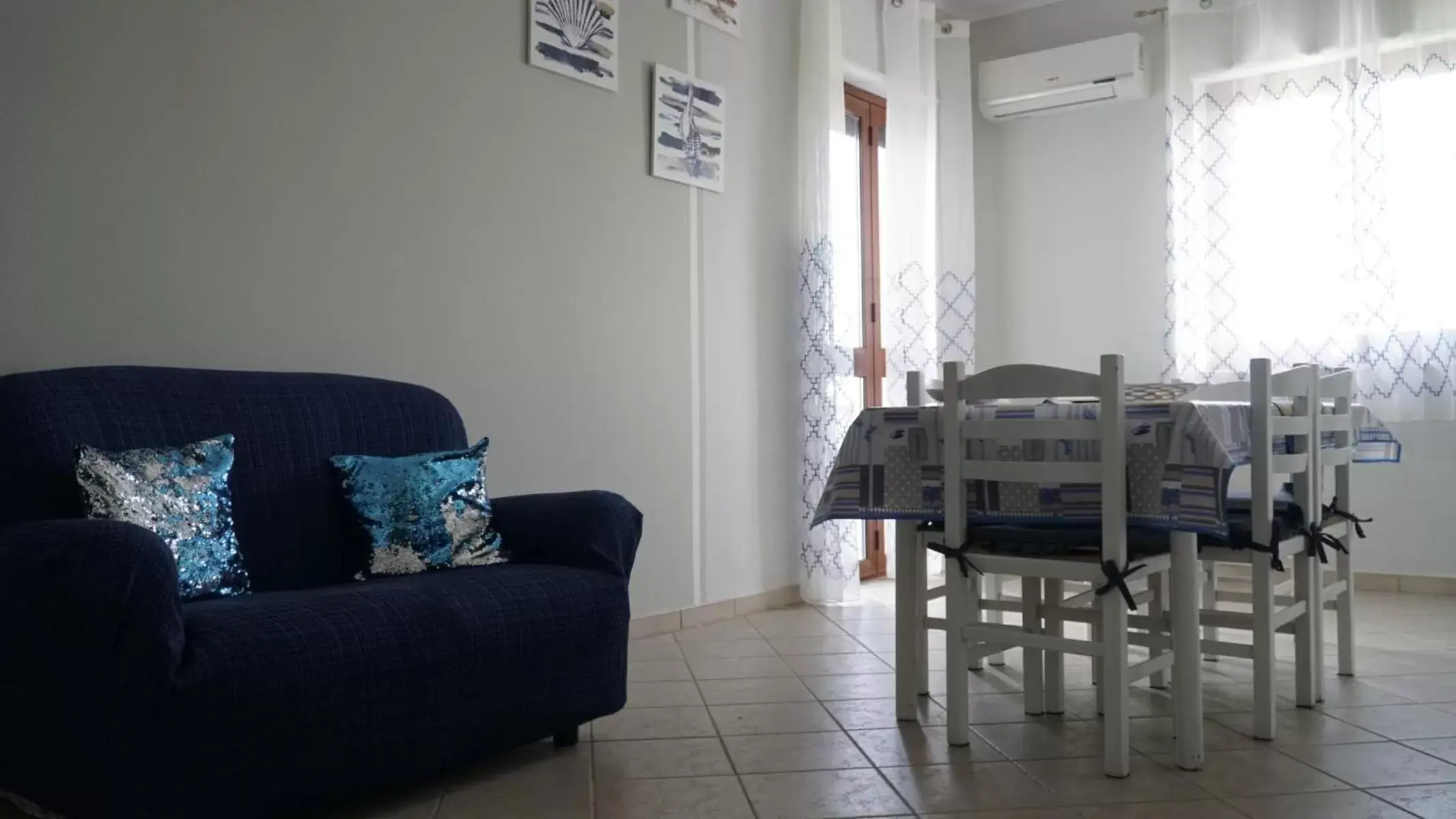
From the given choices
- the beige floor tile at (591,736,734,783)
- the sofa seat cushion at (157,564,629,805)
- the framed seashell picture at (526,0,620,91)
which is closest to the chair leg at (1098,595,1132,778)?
the beige floor tile at (591,736,734,783)

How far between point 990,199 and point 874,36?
3.50 feet

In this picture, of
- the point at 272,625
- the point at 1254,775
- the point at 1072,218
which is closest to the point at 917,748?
the point at 1254,775

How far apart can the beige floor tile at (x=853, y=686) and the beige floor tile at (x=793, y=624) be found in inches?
23.5

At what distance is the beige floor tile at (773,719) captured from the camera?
8.51ft

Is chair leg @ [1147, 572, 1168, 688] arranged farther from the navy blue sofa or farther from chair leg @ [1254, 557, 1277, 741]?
the navy blue sofa

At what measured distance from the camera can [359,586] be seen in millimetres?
2131

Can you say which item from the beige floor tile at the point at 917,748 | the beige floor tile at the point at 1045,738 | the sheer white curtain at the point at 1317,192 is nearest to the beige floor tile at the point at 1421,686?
the beige floor tile at the point at 1045,738

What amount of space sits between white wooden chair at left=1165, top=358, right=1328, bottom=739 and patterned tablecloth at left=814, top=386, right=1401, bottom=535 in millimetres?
55

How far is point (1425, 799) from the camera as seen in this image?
204 centimetres

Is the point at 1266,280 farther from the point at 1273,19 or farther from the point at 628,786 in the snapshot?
the point at 628,786

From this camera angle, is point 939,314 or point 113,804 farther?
point 939,314

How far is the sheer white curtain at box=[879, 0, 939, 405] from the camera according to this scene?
4824 millimetres

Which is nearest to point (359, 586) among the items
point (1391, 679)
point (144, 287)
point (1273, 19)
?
point (144, 287)

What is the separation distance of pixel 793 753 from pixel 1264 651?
1.06 meters
